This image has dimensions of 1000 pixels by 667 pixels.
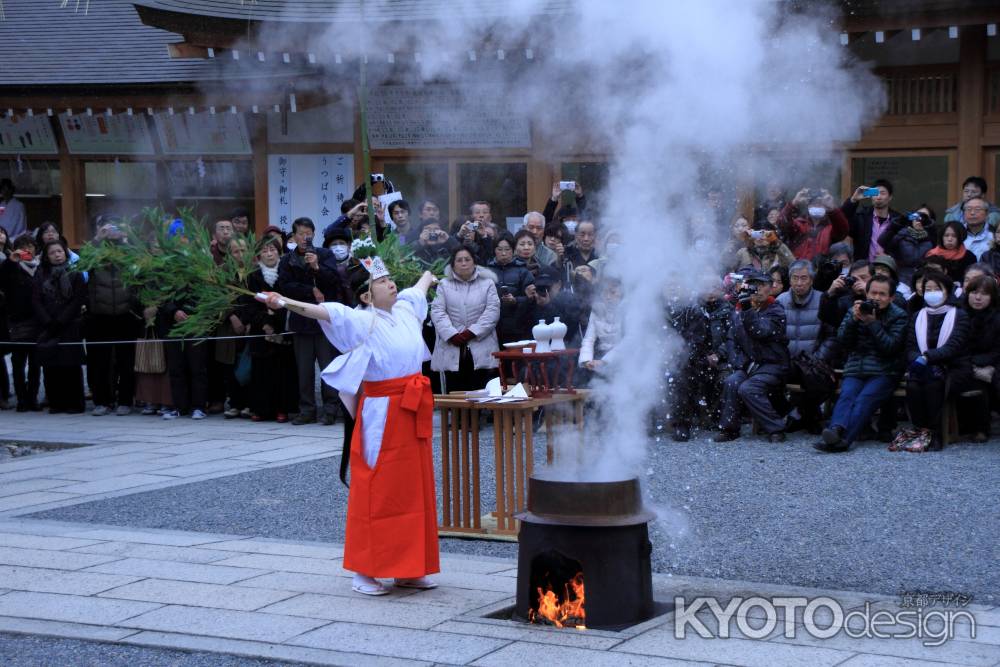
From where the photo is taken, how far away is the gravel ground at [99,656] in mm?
5305

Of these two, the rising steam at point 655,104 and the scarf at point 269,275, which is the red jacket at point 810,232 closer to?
the rising steam at point 655,104

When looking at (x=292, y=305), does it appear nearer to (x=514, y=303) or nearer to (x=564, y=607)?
(x=564, y=607)

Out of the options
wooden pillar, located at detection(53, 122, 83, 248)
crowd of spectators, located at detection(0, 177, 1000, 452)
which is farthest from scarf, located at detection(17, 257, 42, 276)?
wooden pillar, located at detection(53, 122, 83, 248)

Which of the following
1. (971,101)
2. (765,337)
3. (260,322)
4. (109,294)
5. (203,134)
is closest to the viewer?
(765,337)

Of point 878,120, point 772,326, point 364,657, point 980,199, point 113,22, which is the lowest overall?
point 364,657

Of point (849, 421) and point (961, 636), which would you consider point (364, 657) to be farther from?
point (849, 421)

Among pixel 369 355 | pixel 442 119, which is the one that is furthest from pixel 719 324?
pixel 442 119

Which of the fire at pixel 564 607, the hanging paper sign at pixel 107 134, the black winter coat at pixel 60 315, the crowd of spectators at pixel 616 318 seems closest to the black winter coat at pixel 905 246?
the crowd of spectators at pixel 616 318

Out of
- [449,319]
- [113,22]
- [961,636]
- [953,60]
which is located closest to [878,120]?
[953,60]

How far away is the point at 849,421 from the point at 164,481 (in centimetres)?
526

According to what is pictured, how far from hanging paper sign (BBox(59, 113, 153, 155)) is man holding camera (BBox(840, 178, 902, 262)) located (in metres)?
10.5

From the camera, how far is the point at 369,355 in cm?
660

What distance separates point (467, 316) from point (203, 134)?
24.9ft

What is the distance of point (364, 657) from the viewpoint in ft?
17.3
